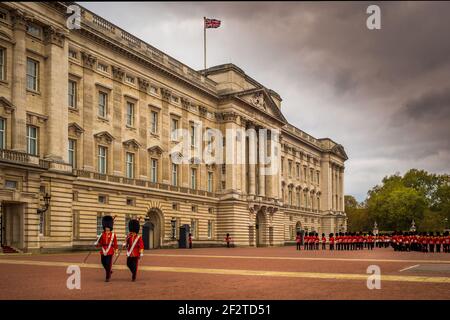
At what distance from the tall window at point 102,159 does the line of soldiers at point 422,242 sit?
82.2ft

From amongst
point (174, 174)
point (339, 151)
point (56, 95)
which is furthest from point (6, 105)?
point (339, 151)

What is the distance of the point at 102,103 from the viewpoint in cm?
4625

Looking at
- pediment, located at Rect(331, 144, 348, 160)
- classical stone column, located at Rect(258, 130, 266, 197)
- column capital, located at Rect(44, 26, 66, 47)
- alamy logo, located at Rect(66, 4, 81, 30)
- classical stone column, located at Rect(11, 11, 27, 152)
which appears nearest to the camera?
classical stone column, located at Rect(11, 11, 27, 152)

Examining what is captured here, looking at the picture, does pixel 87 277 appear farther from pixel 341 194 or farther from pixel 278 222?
pixel 341 194

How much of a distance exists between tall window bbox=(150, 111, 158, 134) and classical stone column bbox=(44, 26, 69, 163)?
13272 millimetres

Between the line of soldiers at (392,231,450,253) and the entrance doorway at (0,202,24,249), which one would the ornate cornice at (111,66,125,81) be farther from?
the line of soldiers at (392,231,450,253)

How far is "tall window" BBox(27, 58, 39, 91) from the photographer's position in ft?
123

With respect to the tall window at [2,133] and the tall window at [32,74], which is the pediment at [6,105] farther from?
the tall window at [32,74]

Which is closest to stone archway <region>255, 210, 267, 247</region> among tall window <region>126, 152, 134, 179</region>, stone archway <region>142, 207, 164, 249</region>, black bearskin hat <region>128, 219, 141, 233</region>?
stone archway <region>142, 207, 164, 249</region>

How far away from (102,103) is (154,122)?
7.97m

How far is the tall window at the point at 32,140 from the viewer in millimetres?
37031

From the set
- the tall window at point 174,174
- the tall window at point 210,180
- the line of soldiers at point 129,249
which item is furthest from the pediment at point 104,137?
the line of soldiers at point 129,249

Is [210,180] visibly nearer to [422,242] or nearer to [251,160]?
[251,160]

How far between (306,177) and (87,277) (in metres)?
82.0
